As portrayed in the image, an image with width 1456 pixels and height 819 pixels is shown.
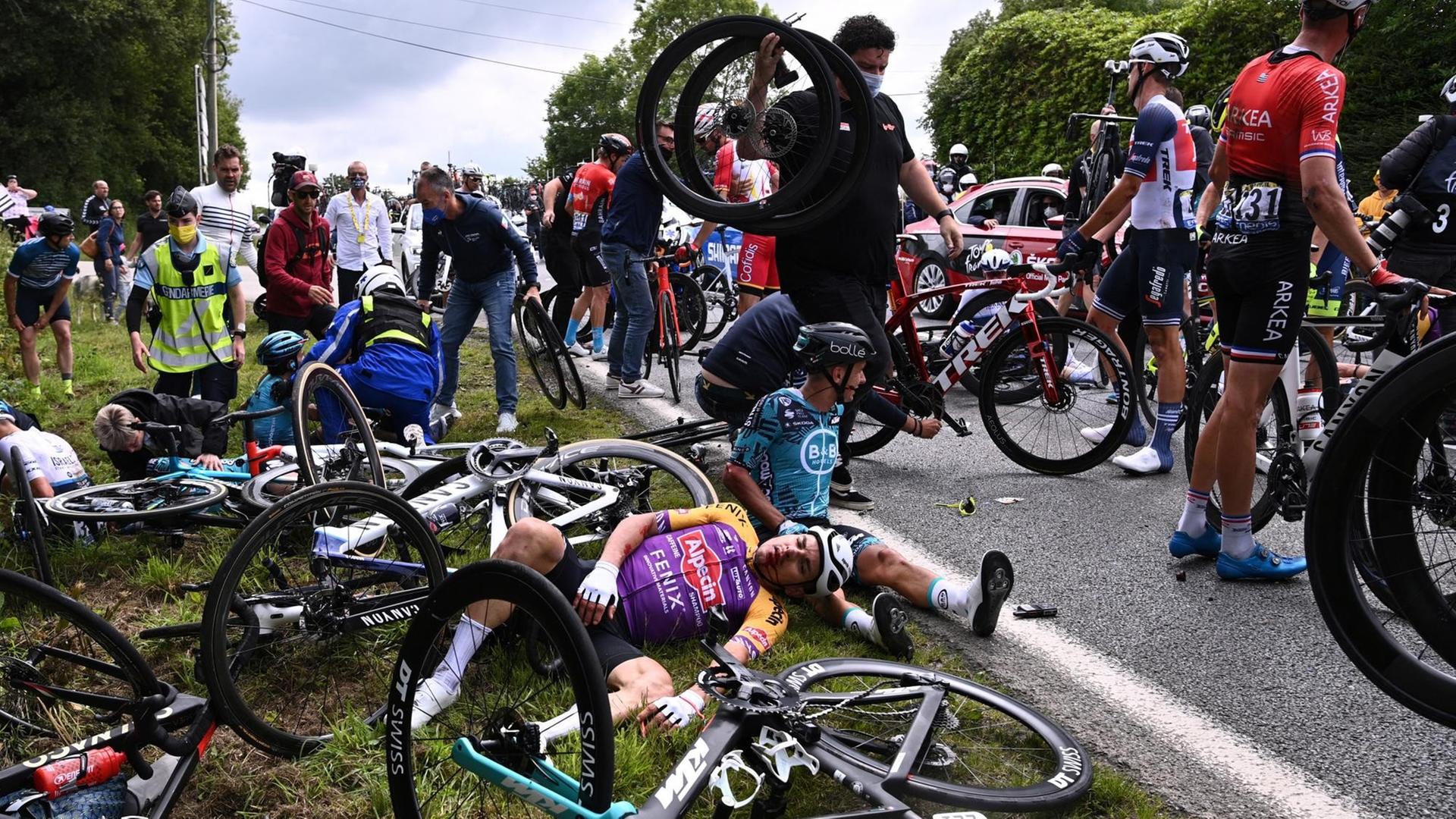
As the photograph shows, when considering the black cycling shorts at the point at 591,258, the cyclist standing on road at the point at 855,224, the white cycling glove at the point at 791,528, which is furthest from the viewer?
the black cycling shorts at the point at 591,258

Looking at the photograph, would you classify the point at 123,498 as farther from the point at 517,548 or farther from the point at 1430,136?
the point at 1430,136

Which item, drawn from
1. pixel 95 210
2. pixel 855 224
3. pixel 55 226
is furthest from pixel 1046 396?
pixel 95 210

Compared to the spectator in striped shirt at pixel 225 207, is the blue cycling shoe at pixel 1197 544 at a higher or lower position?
lower

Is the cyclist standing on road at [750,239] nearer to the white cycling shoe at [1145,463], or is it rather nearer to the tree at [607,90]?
the white cycling shoe at [1145,463]

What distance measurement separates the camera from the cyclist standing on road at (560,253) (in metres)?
11.1

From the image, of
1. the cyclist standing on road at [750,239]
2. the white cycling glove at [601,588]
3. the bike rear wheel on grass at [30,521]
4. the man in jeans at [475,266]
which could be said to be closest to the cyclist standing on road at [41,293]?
the man in jeans at [475,266]

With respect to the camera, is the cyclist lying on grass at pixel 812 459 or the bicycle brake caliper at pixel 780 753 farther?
the cyclist lying on grass at pixel 812 459

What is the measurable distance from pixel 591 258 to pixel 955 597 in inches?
266

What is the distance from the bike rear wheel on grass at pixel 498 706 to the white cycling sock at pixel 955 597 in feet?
5.99

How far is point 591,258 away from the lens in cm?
1029

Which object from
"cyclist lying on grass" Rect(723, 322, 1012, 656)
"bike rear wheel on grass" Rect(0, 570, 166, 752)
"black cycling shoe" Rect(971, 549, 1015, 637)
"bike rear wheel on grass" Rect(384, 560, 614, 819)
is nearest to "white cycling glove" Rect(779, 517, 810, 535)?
"cyclist lying on grass" Rect(723, 322, 1012, 656)

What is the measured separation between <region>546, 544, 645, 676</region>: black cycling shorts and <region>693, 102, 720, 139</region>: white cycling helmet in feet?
8.34

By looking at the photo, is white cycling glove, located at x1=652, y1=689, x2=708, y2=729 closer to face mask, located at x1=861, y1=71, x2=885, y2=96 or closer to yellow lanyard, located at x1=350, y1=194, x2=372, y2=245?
face mask, located at x1=861, y1=71, x2=885, y2=96

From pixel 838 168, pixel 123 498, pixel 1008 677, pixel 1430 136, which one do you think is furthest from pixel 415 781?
pixel 1430 136
